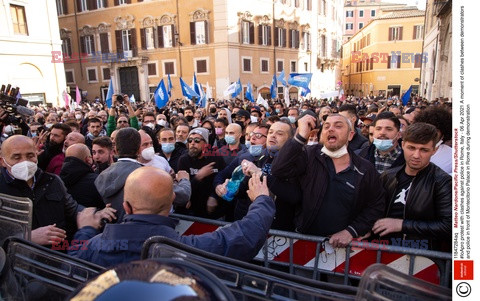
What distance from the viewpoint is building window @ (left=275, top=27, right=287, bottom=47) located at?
32.7m

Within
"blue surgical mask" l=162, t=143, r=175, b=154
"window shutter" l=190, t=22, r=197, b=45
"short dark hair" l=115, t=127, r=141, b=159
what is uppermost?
"window shutter" l=190, t=22, r=197, b=45

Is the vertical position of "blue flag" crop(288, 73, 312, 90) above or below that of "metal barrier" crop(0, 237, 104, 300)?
above

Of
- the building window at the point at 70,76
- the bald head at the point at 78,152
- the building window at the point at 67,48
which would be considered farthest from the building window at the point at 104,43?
the bald head at the point at 78,152

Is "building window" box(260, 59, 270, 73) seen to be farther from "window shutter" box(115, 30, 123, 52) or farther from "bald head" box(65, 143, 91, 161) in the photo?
"bald head" box(65, 143, 91, 161)

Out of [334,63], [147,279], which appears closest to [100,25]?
[334,63]

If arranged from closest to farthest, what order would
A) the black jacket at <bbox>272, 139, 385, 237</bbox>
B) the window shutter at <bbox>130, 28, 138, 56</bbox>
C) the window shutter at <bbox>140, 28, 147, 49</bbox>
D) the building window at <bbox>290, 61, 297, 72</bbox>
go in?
the black jacket at <bbox>272, 139, 385, 237</bbox> → the window shutter at <bbox>140, 28, 147, 49</bbox> → the window shutter at <bbox>130, 28, 138, 56</bbox> → the building window at <bbox>290, 61, 297, 72</bbox>

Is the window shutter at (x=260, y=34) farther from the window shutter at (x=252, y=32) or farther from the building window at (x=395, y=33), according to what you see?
the building window at (x=395, y=33)

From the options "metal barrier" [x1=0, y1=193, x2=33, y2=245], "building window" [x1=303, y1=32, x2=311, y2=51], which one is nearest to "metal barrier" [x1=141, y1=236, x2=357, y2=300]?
"metal barrier" [x1=0, y1=193, x2=33, y2=245]

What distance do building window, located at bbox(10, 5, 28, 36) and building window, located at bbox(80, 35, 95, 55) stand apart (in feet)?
31.7

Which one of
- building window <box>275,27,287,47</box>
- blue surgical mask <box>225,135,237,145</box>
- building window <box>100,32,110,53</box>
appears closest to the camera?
blue surgical mask <box>225,135,237,145</box>

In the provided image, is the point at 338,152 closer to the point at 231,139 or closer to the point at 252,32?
the point at 231,139

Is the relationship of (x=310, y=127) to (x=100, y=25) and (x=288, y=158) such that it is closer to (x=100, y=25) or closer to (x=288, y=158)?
(x=288, y=158)

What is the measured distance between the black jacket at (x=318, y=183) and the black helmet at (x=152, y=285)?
176cm

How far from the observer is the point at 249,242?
1879 mm
